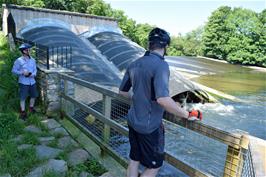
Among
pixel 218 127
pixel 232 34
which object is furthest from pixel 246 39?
pixel 218 127

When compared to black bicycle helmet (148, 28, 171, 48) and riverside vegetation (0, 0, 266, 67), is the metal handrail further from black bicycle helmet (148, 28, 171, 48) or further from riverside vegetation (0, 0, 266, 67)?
riverside vegetation (0, 0, 266, 67)

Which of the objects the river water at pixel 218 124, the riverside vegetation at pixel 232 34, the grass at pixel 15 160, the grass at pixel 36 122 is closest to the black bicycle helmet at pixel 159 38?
the river water at pixel 218 124

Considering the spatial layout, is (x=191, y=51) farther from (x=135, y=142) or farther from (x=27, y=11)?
(x=135, y=142)

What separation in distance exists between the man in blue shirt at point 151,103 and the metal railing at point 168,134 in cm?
32

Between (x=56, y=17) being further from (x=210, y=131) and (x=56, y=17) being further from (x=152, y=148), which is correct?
(x=210, y=131)

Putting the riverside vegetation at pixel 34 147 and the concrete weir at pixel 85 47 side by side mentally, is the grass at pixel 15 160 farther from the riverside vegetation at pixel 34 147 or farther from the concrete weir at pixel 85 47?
the concrete weir at pixel 85 47

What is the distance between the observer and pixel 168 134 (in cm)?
493

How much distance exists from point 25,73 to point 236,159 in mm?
4152

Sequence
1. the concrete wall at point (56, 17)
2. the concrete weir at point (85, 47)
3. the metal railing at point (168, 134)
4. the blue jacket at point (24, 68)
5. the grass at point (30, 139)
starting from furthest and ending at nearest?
the concrete wall at point (56, 17)
the concrete weir at point (85, 47)
the blue jacket at point (24, 68)
the grass at point (30, 139)
the metal railing at point (168, 134)

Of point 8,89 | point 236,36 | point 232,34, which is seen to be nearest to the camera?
point 8,89

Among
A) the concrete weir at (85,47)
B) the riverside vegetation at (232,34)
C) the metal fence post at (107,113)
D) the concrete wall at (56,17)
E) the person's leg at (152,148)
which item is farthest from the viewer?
the riverside vegetation at (232,34)

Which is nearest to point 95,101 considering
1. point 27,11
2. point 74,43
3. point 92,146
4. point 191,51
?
point 92,146

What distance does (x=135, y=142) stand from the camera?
2377 millimetres

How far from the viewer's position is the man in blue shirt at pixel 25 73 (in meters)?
5.04
